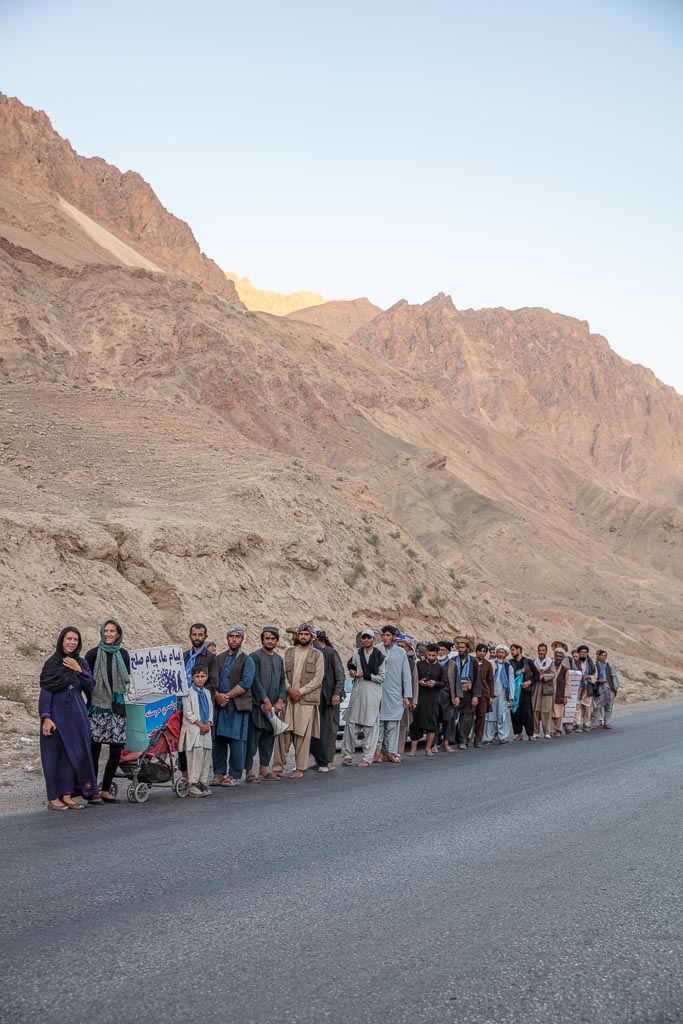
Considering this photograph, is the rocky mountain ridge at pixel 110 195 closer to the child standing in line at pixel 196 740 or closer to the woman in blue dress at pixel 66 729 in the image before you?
the child standing in line at pixel 196 740

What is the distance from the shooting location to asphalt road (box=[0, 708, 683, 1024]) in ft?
13.4

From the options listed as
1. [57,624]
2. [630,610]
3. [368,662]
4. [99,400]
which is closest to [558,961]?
[368,662]

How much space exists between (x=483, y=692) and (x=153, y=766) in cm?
830

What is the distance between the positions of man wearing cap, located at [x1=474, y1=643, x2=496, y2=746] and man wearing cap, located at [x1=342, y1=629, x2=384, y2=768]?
11.8 feet

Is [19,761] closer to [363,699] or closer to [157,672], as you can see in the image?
[157,672]

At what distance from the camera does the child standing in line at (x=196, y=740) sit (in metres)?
9.94

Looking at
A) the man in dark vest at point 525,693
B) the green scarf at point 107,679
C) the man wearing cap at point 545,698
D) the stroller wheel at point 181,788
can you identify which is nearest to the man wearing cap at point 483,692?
the man in dark vest at point 525,693

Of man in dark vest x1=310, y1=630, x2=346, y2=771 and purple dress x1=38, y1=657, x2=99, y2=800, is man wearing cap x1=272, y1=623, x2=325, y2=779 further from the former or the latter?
purple dress x1=38, y1=657, x2=99, y2=800

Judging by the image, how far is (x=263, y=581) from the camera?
25984 millimetres

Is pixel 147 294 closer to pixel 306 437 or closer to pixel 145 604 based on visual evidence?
pixel 306 437

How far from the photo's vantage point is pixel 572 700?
1948 cm

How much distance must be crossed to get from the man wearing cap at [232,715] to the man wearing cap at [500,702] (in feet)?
23.1

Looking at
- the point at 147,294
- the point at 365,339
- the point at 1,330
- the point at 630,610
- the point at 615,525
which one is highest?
the point at 365,339

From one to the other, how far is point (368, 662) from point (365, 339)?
127 m
